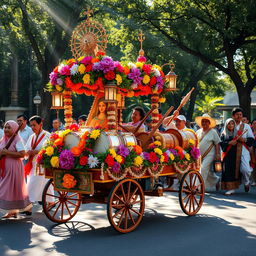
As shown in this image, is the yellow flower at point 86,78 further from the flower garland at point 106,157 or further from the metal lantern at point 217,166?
the metal lantern at point 217,166

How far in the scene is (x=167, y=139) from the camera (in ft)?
26.9

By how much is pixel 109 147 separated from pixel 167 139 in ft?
5.22

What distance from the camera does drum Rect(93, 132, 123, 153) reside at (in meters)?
6.99

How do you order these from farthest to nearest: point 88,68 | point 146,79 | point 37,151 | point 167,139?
point 37,151
point 167,139
point 146,79
point 88,68

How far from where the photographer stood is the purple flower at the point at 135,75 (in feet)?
24.9

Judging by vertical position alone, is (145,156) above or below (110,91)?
below

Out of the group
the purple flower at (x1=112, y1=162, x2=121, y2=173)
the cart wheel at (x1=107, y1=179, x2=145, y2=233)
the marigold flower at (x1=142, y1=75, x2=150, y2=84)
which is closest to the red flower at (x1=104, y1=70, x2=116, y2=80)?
the marigold flower at (x1=142, y1=75, x2=150, y2=84)

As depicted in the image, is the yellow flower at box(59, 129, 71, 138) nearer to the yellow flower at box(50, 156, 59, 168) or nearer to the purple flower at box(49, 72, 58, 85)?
the yellow flower at box(50, 156, 59, 168)

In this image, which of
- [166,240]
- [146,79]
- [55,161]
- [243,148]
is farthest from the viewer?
[243,148]

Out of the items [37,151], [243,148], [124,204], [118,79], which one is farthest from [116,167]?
[243,148]

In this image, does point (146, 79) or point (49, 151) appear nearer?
point (49, 151)

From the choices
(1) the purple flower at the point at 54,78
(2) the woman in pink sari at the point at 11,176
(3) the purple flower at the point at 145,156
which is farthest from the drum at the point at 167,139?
(2) the woman in pink sari at the point at 11,176

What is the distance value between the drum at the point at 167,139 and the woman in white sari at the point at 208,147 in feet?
10.6

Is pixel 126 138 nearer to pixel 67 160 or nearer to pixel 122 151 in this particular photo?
pixel 122 151
